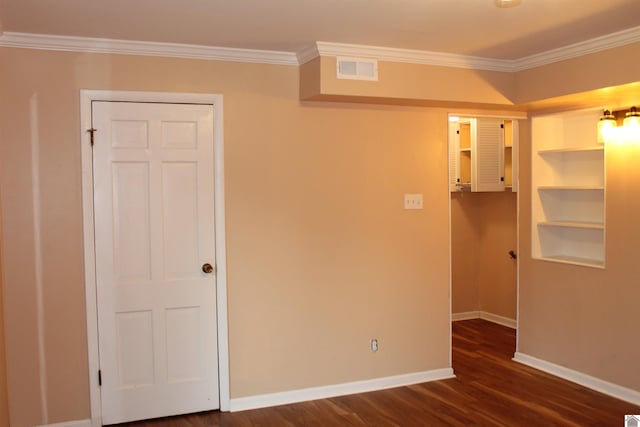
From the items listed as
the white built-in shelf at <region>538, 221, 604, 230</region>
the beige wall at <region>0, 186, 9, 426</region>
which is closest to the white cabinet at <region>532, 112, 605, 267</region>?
the white built-in shelf at <region>538, 221, 604, 230</region>

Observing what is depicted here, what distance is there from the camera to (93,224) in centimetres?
352

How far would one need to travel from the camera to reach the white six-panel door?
3.57 m

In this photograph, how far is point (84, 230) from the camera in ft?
11.5

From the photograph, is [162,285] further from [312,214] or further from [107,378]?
[312,214]

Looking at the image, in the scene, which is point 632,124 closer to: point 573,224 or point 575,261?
point 573,224

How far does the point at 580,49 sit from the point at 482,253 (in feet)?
9.96

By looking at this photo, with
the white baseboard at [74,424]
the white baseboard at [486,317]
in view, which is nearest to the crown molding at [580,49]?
the white baseboard at [486,317]

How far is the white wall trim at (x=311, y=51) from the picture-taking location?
3383mm

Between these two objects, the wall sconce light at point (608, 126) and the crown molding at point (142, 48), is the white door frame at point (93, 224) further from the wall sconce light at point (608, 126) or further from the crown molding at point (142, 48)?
the wall sconce light at point (608, 126)

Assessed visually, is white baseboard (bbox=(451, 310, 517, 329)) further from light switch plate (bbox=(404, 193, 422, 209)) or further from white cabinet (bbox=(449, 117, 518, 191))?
light switch plate (bbox=(404, 193, 422, 209))

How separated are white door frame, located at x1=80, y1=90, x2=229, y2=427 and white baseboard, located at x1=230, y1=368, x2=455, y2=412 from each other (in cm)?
16

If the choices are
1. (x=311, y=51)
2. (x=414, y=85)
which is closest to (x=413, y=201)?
(x=414, y=85)

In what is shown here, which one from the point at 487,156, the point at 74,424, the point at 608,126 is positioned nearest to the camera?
the point at 74,424

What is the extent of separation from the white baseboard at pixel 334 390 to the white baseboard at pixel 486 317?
5.84ft
